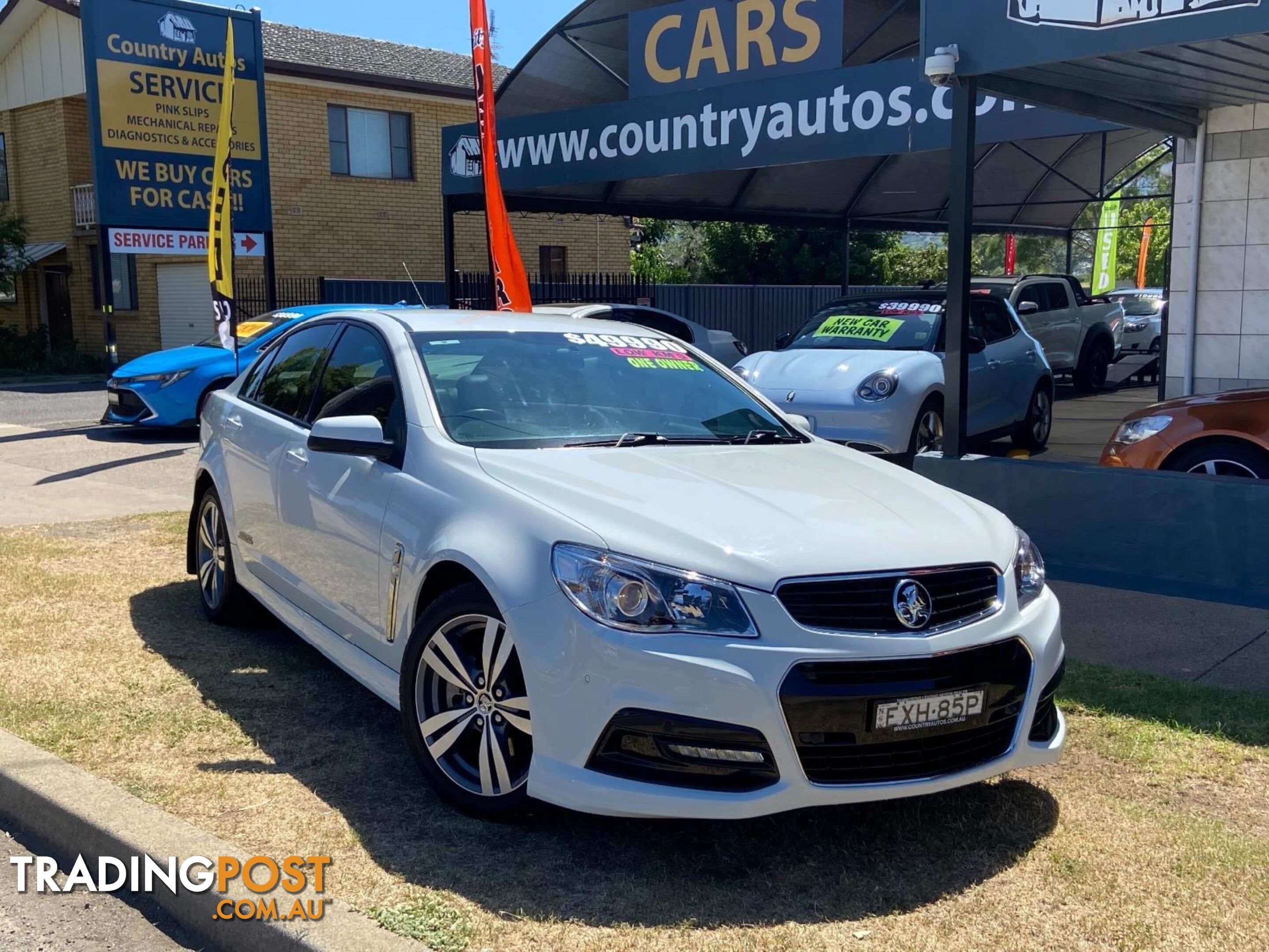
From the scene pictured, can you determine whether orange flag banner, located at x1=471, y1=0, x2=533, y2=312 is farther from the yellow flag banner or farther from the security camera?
the yellow flag banner

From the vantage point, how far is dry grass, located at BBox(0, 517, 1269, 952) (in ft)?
10.7

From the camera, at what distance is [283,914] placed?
3.24m

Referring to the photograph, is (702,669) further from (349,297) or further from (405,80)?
(405,80)

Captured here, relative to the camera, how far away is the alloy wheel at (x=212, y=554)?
604cm

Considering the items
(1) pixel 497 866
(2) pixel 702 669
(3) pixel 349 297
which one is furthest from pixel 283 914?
(3) pixel 349 297

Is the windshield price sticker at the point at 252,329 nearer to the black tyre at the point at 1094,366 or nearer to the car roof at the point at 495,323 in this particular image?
the car roof at the point at 495,323

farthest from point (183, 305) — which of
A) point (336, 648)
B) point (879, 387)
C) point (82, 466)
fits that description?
point (336, 648)

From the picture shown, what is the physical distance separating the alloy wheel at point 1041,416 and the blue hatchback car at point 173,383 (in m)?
7.60

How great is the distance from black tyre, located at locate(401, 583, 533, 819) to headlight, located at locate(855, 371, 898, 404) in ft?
21.7

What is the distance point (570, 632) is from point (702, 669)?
386mm

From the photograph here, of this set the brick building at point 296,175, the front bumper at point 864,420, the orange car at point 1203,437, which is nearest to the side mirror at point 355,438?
the orange car at point 1203,437

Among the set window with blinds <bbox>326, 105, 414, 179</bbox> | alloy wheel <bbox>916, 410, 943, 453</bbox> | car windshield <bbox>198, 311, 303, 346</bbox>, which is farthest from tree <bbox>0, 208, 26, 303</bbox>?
alloy wheel <bbox>916, 410, 943, 453</bbox>

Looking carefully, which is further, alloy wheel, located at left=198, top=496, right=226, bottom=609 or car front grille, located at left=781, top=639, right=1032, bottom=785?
alloy wheel, located at left=198, top=496, right=226, bottom=609

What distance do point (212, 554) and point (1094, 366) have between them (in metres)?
14.9
